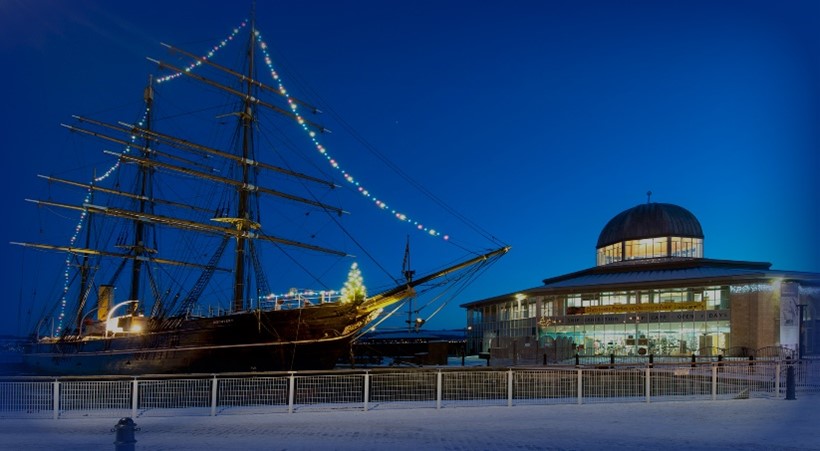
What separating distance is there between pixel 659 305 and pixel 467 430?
39522 mm

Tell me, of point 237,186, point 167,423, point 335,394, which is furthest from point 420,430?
point 237,186

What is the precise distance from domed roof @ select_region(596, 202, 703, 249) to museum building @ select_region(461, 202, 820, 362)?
3.3 inches

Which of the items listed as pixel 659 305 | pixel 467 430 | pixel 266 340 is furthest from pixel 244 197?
pixel 467 430

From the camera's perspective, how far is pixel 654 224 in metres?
60.9

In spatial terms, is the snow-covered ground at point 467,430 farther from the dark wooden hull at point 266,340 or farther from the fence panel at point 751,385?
the dark wooden hull at point 266,340

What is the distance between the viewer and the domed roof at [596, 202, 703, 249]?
198ft

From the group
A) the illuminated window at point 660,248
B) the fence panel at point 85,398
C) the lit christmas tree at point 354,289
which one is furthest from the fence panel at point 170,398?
the illuminated window at point 660,248

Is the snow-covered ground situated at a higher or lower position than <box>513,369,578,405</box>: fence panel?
higher

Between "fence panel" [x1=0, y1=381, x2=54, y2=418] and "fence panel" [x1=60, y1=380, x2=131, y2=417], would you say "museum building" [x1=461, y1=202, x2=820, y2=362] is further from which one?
"fence panel" [x1=0, y1=381, x2=54, y2=418]

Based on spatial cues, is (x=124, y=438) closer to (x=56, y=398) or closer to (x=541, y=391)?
(x=56, y=398)

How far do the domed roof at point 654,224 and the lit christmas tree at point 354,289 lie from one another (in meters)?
33.2

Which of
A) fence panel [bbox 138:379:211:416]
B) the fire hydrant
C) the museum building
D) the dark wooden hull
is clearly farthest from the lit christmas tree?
the fire hydrant

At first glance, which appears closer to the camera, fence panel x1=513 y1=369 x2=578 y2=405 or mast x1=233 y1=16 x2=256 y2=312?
fence panel x1=513 y1=369 x2=578 y2=405

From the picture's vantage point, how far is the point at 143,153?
55.1m
